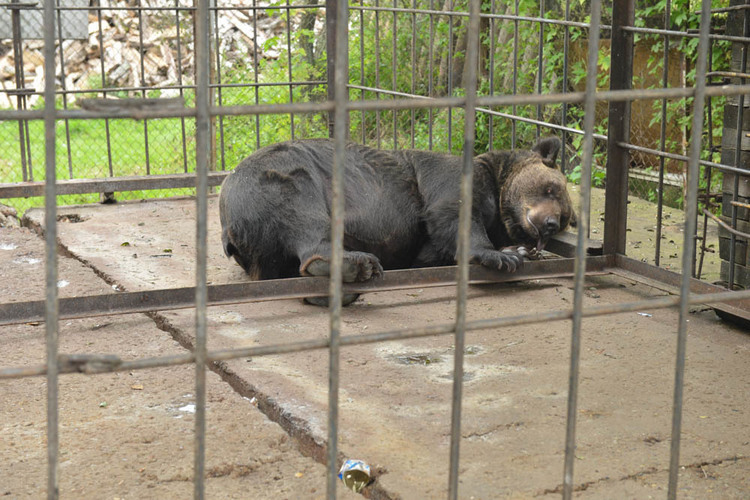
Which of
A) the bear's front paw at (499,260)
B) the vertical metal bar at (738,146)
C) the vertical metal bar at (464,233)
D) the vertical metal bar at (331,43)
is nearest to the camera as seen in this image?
the vertical metal bar at (464,233)

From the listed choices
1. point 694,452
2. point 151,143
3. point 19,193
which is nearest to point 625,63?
point 694,452

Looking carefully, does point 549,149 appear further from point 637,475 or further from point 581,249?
point 581,249

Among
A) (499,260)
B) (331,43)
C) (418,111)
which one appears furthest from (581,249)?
(418,111)

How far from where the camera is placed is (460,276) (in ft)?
7.02

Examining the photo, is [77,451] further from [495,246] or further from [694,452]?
[495,246]

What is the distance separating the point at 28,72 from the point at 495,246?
1109cm

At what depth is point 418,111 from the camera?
10.8m

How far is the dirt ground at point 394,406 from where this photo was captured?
2918 mm

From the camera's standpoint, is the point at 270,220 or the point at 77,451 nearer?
the point at 77,451

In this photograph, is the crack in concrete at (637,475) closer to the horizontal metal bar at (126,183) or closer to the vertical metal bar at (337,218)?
the vertical metal bar at (337,218)

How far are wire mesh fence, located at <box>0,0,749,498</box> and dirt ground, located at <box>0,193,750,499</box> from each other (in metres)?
0.27

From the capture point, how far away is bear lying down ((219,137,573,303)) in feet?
16.4

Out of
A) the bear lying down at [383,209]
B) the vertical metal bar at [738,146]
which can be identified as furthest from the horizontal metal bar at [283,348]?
the bear lying down at [383,209]

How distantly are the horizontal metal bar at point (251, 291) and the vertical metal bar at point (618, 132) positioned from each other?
0.24m
